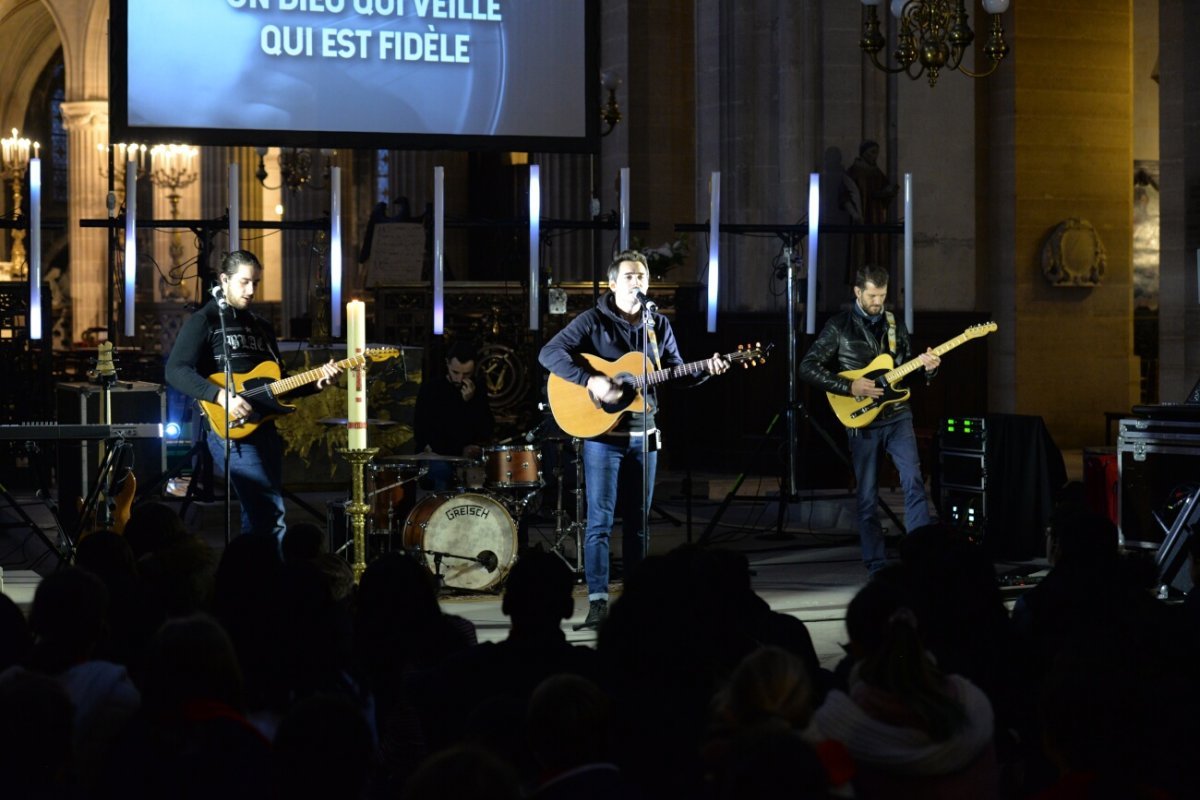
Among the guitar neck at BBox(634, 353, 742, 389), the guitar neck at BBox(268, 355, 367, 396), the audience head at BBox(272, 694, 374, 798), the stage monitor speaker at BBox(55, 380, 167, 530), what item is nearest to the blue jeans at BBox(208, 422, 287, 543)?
the guitar neck at BBox(268, 355, 367, 396)

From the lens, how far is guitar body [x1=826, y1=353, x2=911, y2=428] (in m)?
9.99

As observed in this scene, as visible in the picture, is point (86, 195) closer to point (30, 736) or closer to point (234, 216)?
point (234, 216)

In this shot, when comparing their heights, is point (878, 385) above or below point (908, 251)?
below

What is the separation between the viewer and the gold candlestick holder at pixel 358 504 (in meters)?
8.55

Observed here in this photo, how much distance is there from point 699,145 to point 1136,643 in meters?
13.0

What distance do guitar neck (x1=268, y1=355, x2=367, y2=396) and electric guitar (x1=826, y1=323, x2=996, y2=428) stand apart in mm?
3069

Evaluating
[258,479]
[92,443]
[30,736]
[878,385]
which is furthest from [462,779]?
[92,443]

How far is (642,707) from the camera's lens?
14.2ft

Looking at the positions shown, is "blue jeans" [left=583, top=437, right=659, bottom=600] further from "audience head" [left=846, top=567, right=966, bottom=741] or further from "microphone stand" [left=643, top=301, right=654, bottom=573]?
"audience head" [left=846, top=567, right=966, bottom=741]

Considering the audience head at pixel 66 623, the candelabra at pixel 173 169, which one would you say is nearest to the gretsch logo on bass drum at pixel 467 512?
the audience head at pixel 66 623

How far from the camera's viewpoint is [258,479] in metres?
8.73

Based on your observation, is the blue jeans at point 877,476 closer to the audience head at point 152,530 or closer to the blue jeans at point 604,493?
the blue jeans at point 604,493

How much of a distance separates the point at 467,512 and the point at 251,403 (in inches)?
61.0

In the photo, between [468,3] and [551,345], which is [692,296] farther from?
[551,345]
